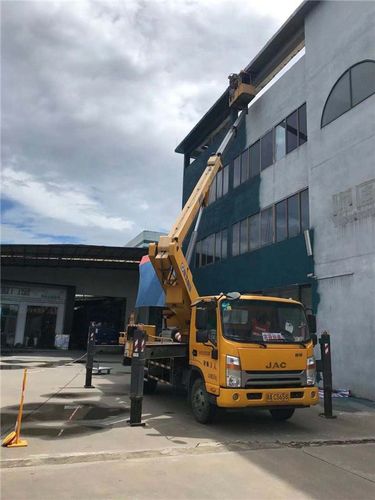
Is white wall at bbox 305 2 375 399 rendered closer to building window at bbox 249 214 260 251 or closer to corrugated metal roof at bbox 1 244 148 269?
building window at bbox 249 214 260 251

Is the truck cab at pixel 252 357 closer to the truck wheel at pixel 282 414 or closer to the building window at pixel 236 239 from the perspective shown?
the truck wheel at pixel 282 414

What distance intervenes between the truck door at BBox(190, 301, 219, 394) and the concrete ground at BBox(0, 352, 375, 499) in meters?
0.97

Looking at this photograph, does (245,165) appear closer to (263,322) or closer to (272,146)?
(272,146)

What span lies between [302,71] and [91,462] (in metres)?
16.0

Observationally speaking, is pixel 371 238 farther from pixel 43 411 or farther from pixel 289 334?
pixel 43 411

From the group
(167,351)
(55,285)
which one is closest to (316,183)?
(167,351)

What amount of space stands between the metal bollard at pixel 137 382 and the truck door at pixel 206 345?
1.17m

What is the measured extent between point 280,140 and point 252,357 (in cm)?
1273

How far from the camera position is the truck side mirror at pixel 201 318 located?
359 inches

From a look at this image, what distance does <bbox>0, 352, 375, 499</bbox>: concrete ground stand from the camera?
17.2ft

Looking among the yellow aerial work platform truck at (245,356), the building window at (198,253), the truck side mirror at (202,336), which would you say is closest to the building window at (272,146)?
the building window at (198,253)

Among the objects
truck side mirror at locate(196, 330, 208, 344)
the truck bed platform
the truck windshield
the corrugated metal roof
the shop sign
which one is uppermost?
the corrugated metal roof

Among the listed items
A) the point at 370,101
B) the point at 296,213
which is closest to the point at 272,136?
the point at 296,213

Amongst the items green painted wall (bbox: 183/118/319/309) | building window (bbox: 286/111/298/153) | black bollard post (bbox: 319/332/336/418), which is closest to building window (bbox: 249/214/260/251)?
green painted wall (bbox: 183/118/319/309)
